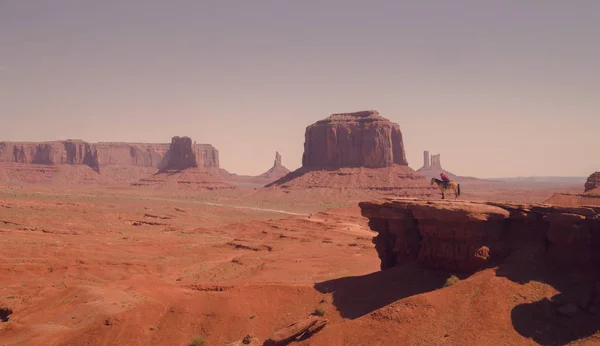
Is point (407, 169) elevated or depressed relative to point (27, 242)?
elevated

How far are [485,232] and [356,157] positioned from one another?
102 meters

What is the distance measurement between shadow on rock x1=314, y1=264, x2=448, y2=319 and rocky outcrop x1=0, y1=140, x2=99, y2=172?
599ft

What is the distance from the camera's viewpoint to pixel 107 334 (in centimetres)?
1680

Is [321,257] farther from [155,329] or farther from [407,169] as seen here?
[407,169]

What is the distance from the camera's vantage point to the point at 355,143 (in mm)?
Result: 117375

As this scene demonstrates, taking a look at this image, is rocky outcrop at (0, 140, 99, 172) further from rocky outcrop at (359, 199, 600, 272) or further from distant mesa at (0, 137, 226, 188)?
rocky outcrop at (359, 199, 600, 272)

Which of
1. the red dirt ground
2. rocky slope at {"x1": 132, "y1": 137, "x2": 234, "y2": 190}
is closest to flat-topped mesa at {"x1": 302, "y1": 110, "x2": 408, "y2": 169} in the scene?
rocky slope at {"x1": 132, "y1": 137, "x2": 234, "y2": 190}

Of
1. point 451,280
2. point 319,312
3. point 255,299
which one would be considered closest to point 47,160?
point 255,299

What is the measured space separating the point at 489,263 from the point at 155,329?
13.0 meters

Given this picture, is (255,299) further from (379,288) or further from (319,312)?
(379,288)

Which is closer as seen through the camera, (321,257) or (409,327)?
(409,327)

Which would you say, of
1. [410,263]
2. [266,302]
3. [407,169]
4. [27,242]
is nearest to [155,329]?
[266,302]

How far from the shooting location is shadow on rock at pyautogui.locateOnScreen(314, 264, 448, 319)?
56.7 ft

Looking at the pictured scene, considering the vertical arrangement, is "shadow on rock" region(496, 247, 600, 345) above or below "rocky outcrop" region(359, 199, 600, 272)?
below
